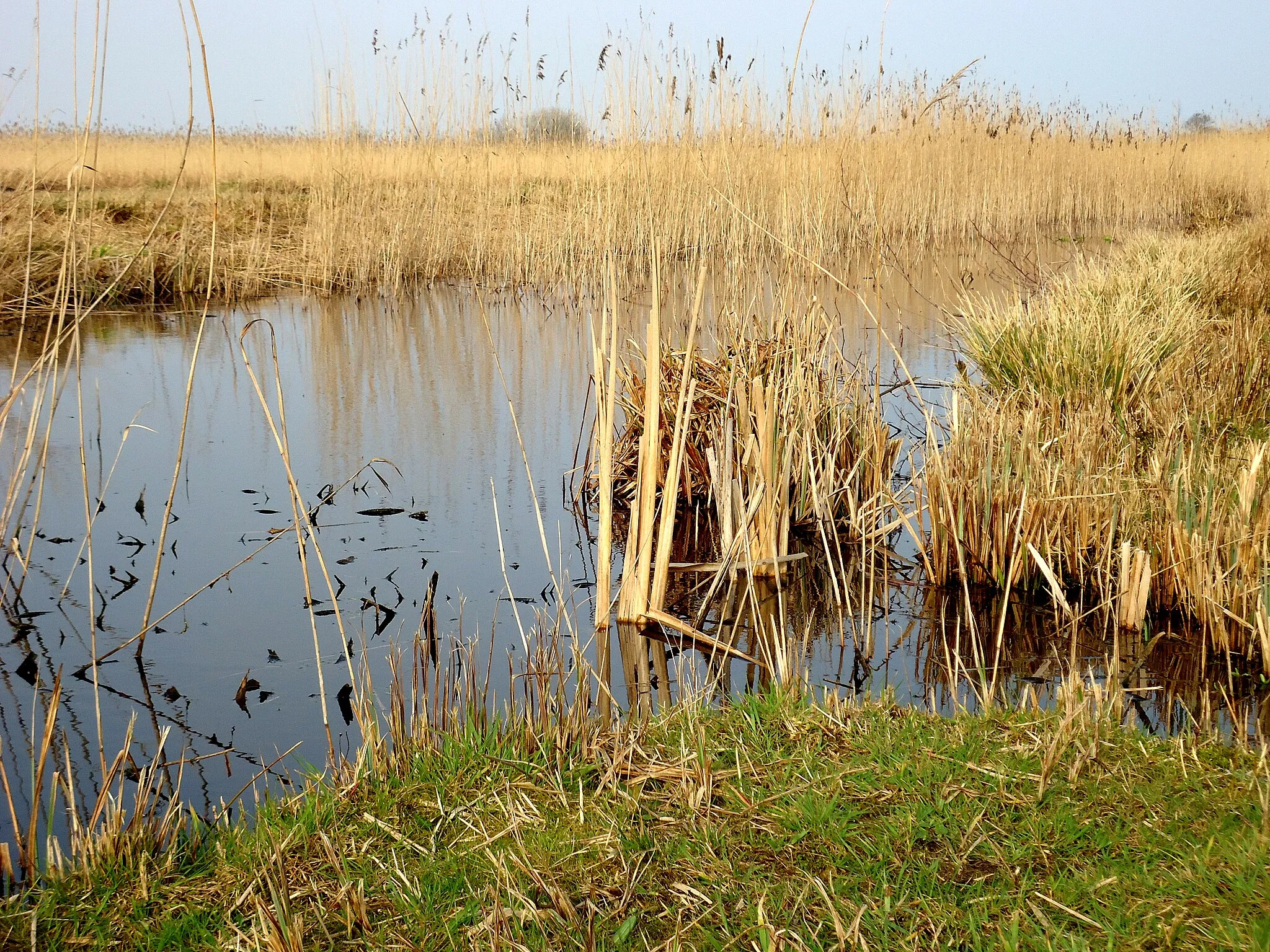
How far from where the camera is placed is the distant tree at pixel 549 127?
24.8ft

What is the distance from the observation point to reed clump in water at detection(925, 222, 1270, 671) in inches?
102

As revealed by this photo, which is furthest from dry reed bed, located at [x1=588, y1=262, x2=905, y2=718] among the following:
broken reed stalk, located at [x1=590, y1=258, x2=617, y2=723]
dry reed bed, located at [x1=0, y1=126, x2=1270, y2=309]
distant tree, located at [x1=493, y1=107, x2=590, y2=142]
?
distant tree, located at [x1=493, y1=107, x2=590, y2=142]

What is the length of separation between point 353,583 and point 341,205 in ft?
20.7

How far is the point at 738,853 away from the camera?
5.62ft

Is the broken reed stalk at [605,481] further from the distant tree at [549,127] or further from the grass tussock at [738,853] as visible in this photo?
the distant tree at [549,127]

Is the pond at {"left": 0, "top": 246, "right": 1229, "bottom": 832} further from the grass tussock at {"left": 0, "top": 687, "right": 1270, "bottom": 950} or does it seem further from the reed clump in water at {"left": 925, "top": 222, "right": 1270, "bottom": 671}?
the grass tussock at {"left": 0, "top": 687, "right": 1270, "bottom": 950}

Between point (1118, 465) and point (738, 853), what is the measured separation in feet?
6.19

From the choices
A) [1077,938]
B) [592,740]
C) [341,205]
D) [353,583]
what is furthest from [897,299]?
[1077,938]

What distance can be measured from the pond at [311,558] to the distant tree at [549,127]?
204 centimetres

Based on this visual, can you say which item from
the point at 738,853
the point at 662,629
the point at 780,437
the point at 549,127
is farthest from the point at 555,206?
the point at 738,853

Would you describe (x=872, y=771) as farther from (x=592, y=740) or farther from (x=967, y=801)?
(x=592, y=740)

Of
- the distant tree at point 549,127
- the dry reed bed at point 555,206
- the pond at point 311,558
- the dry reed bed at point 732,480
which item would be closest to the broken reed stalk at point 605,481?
the dry reed bed at point 732,480

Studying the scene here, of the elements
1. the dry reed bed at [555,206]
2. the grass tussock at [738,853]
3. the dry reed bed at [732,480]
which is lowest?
the grass tussock at [738,853]

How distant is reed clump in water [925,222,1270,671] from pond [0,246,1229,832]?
0.19 metres
